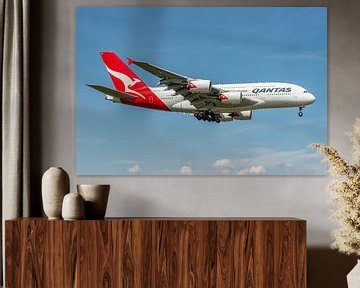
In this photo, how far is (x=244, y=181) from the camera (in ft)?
12.4

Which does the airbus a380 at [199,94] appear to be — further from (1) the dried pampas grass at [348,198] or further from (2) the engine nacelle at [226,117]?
(1) the dried pampas grass at [348,198]

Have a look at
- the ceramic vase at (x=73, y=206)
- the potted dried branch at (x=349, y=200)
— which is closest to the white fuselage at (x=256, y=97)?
the potted dried branch at (x=349, y=200)

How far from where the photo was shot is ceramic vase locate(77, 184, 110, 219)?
3.38 meters

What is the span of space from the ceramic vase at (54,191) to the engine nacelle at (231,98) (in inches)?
41.3

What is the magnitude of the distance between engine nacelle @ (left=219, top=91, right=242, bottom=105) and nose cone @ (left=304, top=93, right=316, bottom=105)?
38cm

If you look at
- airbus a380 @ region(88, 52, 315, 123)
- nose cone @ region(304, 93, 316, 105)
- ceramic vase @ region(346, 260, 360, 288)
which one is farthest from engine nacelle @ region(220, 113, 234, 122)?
Answer: ceramic vase @ region(346, 260, 360, 288)

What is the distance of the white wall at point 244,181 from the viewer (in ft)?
12.4

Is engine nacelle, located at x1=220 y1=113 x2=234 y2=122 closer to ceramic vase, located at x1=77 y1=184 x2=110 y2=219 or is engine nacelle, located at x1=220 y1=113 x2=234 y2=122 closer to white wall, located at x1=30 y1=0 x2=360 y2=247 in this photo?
white wall, located at x1=30 y1=0 x2=360 y2=247

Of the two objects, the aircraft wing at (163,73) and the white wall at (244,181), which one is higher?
the aircraft wing at (163,73)

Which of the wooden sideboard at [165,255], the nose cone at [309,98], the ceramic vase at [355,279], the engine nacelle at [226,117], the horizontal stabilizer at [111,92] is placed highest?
the horizontal stabilizer at [111,92]

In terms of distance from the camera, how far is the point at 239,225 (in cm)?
329

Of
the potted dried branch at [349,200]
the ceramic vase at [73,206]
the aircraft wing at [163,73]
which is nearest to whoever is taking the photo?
the potted dried branch at [349,200]

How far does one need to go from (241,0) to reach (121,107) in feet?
3.10

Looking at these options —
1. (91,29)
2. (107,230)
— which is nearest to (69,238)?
(107,230)
